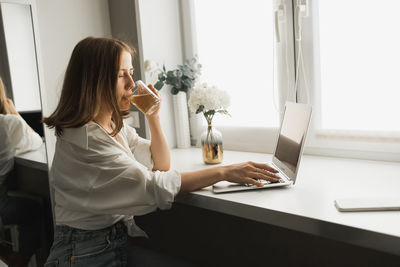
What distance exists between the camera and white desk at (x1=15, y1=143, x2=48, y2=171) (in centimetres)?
181

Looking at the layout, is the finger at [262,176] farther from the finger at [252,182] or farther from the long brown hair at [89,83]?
the long brown hair at [89,83]

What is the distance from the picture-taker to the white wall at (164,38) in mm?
2020

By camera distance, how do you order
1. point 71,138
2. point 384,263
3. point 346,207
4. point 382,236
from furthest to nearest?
point 384,263
point 71,138
point 346,207
point 382,236

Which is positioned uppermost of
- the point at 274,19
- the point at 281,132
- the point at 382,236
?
the point at 274,19

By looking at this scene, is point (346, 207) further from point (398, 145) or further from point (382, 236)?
point (398, 145)

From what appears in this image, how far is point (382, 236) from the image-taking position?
865 mm

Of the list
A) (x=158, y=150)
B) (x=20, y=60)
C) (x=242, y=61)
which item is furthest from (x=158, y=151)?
(x=20, y=60)

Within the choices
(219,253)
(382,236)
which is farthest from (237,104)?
(382,236)

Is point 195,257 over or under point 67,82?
under

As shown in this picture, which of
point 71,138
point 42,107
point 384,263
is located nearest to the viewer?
point 71,138

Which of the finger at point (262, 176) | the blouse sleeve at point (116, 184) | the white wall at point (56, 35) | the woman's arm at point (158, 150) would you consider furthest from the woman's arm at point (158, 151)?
the white wall at point (56, 35)

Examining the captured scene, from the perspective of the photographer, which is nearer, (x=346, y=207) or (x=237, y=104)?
(x=346, y=207)

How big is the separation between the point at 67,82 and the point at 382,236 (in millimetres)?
1012

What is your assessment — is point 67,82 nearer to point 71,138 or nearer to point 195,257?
point 71,138
